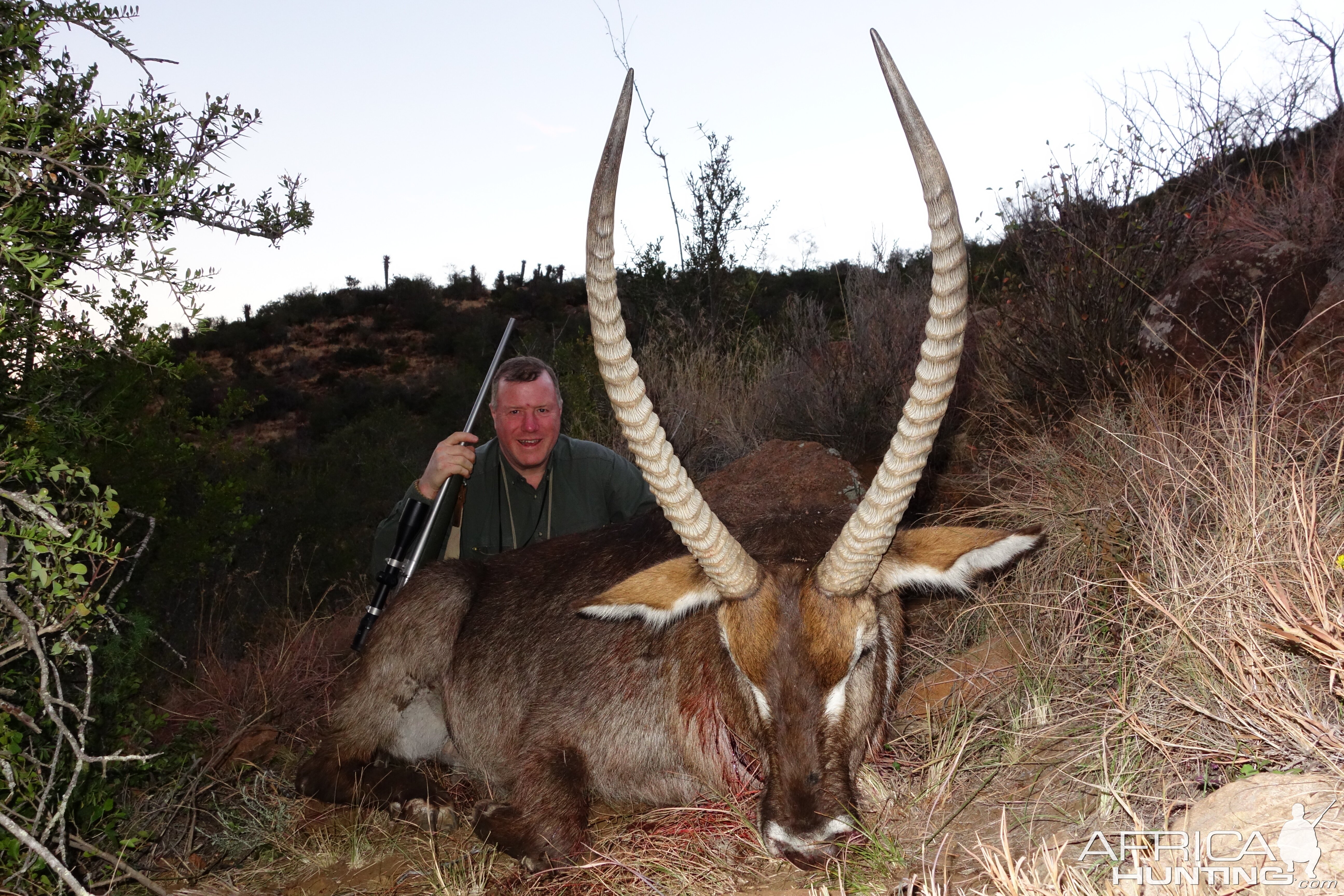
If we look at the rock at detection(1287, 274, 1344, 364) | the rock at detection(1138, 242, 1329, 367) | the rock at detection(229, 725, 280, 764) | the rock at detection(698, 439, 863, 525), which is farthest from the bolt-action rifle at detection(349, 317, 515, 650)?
the rock at detection(1138, 242, 1329, 367)

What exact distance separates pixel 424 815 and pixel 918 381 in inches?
123

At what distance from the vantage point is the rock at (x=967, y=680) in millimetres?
4484

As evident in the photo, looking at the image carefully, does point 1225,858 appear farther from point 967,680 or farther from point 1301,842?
point 967,680

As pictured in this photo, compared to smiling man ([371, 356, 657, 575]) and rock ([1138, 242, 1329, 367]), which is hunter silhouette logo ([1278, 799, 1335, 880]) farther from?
rock ([1138, 242, 1329, 367])

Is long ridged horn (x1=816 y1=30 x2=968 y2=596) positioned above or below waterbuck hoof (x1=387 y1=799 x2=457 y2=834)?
above

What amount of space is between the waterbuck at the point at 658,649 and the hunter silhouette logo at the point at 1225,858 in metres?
0.84

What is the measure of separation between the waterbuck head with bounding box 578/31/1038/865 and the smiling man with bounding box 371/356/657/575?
279 centimetres

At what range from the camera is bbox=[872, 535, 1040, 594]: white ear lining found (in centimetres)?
339

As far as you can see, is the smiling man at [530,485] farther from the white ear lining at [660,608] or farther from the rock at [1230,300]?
the rock at [1230,300]

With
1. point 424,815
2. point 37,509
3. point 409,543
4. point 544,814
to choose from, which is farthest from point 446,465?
point 37,509

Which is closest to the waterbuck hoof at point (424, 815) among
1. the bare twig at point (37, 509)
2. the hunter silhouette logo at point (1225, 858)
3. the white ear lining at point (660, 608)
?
the white ear lining at point (660, 608)

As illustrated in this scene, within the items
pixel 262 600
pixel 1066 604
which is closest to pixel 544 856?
pixel 1066 604

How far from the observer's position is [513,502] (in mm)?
6602

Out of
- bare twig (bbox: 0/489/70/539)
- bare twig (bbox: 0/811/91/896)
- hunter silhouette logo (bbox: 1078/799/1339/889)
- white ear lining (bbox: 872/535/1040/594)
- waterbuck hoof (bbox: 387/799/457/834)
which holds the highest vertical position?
bare twig (bbox: 0/489/70/539)
